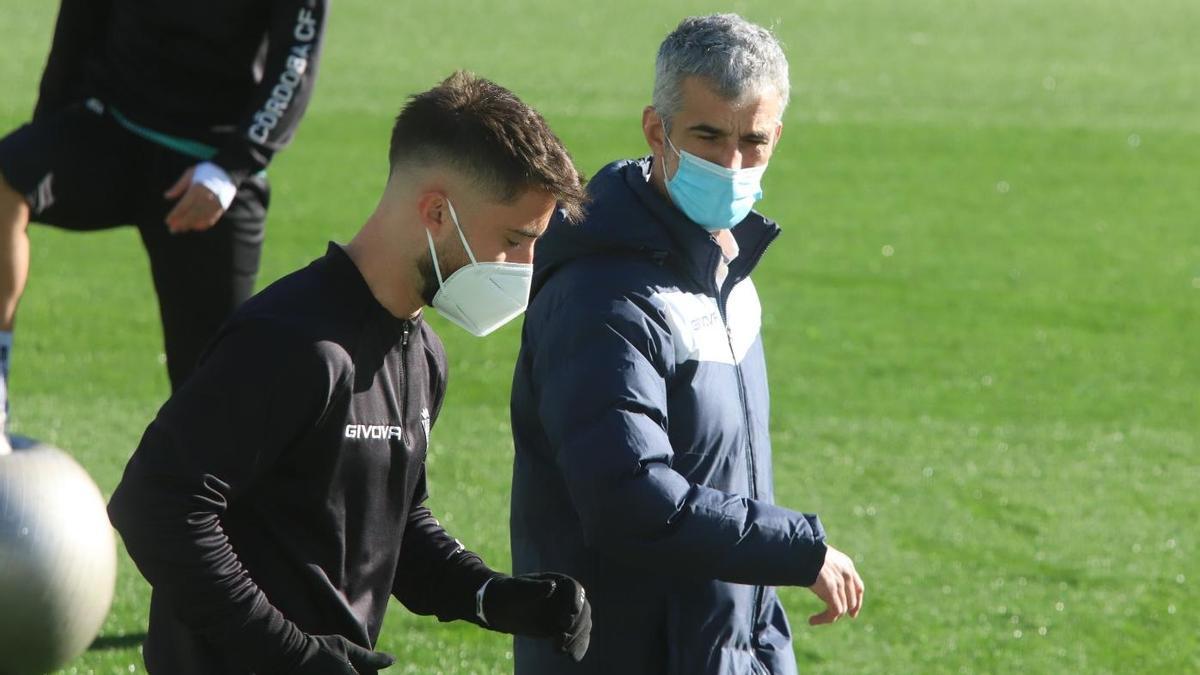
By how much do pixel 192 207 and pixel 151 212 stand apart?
0.82ft

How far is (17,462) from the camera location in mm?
4121

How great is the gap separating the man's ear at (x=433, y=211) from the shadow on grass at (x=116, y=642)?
2881 mm

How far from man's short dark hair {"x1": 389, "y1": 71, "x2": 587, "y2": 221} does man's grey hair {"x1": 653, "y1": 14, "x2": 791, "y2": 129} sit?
456 mm

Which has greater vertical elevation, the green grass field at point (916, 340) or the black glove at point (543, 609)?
the black glove at point (543, 609)

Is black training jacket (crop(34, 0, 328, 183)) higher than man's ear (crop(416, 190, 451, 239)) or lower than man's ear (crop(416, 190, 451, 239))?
lower

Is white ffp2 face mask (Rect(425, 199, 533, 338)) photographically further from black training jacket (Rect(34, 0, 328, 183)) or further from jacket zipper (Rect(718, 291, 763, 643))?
black training jacket (Rect(34, 0, 328, 183))

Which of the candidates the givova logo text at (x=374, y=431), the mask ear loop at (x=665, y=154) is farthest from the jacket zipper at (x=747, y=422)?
the givova logo text at (x=374, y=431)

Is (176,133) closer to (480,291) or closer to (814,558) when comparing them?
(480,291)

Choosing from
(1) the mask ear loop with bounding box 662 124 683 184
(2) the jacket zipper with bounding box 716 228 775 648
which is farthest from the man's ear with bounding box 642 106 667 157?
(2) the jacket zipper with bounding box 716 228 775 648

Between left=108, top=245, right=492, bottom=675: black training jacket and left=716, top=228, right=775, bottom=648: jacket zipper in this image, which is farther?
left=716, top=228, right=775, bottom=648: jacket zipper

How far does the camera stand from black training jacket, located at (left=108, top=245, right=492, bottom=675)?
2916 millimetres

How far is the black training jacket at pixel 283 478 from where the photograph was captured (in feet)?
9.57

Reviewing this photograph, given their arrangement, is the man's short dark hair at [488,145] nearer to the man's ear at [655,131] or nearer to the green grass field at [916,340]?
the man's ear at [655,131]

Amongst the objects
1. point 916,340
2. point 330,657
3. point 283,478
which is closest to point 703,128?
point 283,478
